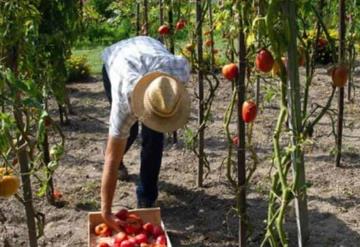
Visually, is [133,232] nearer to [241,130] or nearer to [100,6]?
[241,130]

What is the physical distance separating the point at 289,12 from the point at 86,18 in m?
5.10

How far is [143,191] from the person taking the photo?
12.4 ft

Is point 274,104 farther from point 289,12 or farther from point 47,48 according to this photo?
point 289,12

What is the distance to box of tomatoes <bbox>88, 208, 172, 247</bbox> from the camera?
3.16 metres

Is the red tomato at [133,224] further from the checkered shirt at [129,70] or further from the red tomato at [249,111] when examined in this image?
the red tomato at [249,111]

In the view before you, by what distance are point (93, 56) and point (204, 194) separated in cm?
534

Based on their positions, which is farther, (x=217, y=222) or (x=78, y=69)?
(x=78, y=69)

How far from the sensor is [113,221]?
129 inches

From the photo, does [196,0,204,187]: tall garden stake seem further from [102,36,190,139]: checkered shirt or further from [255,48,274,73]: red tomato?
[255,48,274,73]: red tomato

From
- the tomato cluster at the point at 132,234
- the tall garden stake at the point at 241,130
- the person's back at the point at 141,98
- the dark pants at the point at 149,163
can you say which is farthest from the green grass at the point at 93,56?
the tall garden stake at the point at 241,130

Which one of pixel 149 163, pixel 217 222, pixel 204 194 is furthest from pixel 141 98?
pixel 204 194

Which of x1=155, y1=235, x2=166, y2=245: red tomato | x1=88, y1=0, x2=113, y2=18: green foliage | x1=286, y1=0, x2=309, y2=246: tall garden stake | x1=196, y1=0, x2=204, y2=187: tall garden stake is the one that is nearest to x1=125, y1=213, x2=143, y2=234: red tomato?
x1=155, y1=235, x2=166, y2=245: red tomato

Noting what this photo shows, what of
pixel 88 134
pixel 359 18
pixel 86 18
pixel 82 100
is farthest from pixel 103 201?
pixel 86 18

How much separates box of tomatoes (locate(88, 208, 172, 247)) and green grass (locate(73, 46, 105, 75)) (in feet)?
15.2
